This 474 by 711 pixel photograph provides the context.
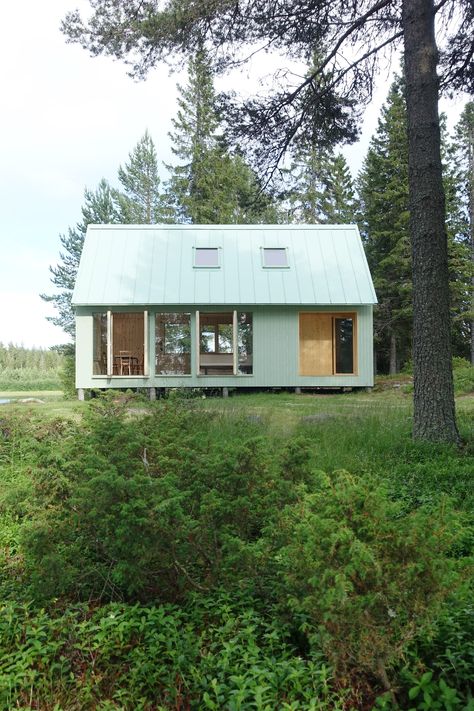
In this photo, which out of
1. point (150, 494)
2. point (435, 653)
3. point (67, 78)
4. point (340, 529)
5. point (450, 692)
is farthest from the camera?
point (67, 78)

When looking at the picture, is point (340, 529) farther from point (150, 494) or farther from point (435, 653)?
point (150, 494)

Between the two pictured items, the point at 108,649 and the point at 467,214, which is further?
the point at 467,214

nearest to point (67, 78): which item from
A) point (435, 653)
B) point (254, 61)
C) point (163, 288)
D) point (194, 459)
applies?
point (254, 61)

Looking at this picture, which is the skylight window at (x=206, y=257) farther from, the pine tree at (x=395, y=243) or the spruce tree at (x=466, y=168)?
the spruce tree at (x=466, y=168)

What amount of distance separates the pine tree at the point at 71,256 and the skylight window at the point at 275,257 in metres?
12.3

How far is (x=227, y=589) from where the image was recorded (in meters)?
2.45

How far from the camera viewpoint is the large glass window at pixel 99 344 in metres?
13.0

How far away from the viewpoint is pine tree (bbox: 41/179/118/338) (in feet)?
76.0

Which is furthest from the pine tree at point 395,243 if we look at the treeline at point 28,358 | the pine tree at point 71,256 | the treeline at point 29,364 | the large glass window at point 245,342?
the treeline at point 28,358

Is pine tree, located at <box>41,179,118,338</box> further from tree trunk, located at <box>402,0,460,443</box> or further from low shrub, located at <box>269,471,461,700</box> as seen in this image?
low shrub, located at <box>269,471,461,700</box>

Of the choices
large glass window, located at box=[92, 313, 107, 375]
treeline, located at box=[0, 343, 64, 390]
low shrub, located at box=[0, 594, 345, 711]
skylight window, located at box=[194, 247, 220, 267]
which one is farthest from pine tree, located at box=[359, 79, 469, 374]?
low shrub, located at box=[0, 594, 345, 711]

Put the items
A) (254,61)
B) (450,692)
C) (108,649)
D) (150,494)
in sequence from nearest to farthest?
(450,692) < (108,649) < (150,494) < (254,61)

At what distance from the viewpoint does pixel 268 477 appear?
9.19 ft

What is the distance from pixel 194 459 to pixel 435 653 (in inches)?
58.4
